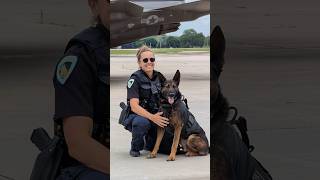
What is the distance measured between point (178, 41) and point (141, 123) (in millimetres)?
294

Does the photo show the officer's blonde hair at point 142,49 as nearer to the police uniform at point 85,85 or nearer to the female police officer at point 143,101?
the female police officer at point 143,101

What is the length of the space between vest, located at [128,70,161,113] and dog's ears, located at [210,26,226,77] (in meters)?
0.22

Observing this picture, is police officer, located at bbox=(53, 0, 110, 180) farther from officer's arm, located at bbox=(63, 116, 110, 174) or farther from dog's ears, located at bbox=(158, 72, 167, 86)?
dog's ears, located at bbox=(158, 72, 167, 86)

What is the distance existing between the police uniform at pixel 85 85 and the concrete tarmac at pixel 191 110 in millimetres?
32

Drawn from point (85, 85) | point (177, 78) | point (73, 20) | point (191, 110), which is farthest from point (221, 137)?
point (73, 20)

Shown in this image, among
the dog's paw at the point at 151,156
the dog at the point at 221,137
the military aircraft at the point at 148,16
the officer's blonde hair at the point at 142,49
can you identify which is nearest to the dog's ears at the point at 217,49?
the dog at the point at 221,137

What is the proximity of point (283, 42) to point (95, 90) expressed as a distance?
435 inches

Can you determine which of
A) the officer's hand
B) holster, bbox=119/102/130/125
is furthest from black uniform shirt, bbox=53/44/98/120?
the officer's hand

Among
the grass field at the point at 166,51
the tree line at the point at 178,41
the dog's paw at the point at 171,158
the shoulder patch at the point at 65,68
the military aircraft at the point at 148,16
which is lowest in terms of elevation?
the dog's paw at the point at 171,158

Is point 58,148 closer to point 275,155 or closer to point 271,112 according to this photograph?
point 275,155

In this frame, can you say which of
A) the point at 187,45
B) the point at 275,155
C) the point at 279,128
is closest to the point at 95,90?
the point at 187,45

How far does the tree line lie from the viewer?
6.22 feet

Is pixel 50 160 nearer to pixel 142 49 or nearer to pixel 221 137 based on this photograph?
pixel 142 49

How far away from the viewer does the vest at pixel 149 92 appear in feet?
6.22
